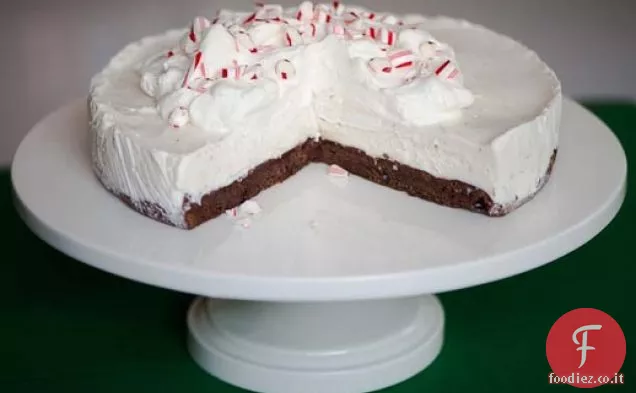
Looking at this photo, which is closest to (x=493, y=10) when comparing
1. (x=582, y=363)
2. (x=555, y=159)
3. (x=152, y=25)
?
(x=152, y=25)

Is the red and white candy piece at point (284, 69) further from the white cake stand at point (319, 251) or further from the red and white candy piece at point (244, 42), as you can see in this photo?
the white cake stand at point (319, 251)

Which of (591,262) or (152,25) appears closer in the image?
(591,262)

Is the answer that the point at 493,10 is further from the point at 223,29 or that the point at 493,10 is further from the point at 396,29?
the point at 223,29

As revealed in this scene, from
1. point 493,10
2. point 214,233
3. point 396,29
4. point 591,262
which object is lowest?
point 591,262

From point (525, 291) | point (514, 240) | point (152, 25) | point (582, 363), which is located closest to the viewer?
point (514, 240)

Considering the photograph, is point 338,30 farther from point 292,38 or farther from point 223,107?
point 223,107

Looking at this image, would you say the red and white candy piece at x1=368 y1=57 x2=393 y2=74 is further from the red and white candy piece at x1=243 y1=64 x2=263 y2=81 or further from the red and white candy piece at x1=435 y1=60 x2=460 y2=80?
the red and white candy piece at x1=243 y1=64 x2=263 y2=81

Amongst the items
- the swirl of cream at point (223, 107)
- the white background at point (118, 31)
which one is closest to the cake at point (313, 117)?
the swirl of cream at point (223, 107)

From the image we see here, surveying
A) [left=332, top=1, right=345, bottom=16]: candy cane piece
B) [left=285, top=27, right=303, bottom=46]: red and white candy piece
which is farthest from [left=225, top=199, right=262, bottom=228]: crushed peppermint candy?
[left=332, top=1, right=345, bottom=16]: candy cane piece
